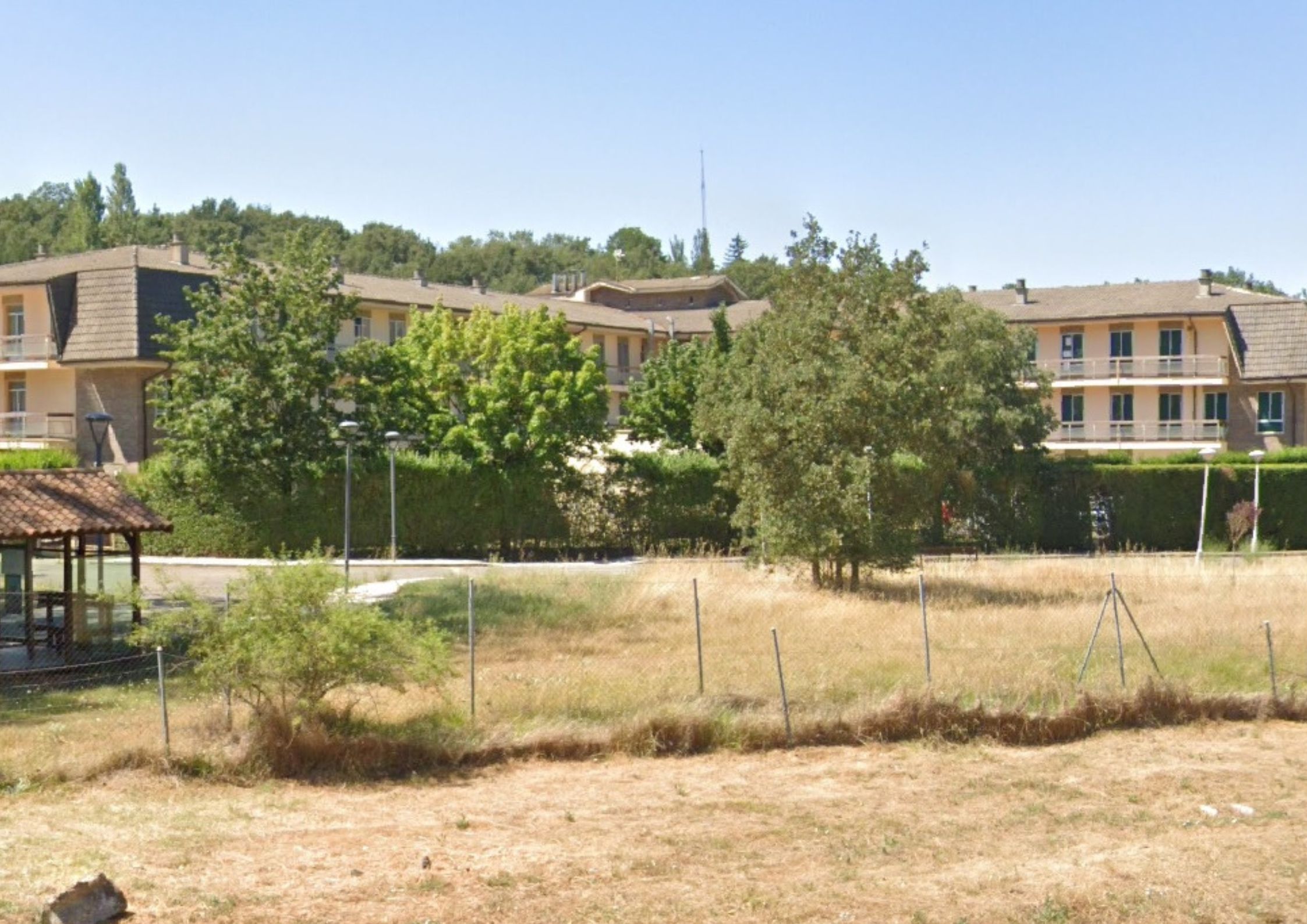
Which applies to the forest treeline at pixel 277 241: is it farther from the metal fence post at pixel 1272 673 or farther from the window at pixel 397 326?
the metal fence post at pixel 1272 673

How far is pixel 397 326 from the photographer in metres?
63.3

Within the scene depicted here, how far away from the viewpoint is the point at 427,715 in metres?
18.0

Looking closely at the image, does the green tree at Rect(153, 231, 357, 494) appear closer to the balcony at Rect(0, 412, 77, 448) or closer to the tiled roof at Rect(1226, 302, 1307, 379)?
the balcony at Rect(0, 412, 77, 448)

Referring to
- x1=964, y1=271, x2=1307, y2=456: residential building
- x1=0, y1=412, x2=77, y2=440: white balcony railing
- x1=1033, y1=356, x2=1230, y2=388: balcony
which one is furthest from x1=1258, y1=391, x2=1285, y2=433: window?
x1=0, y1=412, x2=77, y2=440: white balcony railing

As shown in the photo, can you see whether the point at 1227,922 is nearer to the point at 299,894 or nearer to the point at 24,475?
the point at 299,894

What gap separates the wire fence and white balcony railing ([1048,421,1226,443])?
35230 mm

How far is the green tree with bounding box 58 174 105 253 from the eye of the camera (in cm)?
11000

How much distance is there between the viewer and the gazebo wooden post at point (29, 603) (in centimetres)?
2272

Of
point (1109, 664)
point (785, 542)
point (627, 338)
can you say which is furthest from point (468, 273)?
point (1109, 664)

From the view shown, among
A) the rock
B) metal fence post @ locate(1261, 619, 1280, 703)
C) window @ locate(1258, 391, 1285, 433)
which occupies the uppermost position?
window @ locate(1258, 391, 1285, 433)

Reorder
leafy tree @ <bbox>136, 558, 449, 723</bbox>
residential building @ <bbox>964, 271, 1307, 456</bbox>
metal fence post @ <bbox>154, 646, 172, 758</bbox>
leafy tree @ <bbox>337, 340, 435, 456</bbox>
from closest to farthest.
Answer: metal fence post @ <bbox>154, 646, 172, 758</bbox>, leafy tree @ <bbox>136, 558, 449, 723</bbox>, leafy tree @ <bbox>337, 340, 435, 456</bbox>, residential building @ <bbox>964, 271, 1307, 456</bbox>

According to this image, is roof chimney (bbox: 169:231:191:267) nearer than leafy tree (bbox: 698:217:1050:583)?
No

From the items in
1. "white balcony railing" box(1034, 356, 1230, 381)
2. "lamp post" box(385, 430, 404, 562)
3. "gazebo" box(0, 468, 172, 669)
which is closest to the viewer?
"gazebo" box(0, 468, 172, 669)

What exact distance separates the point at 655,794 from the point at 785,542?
50.5 feet
